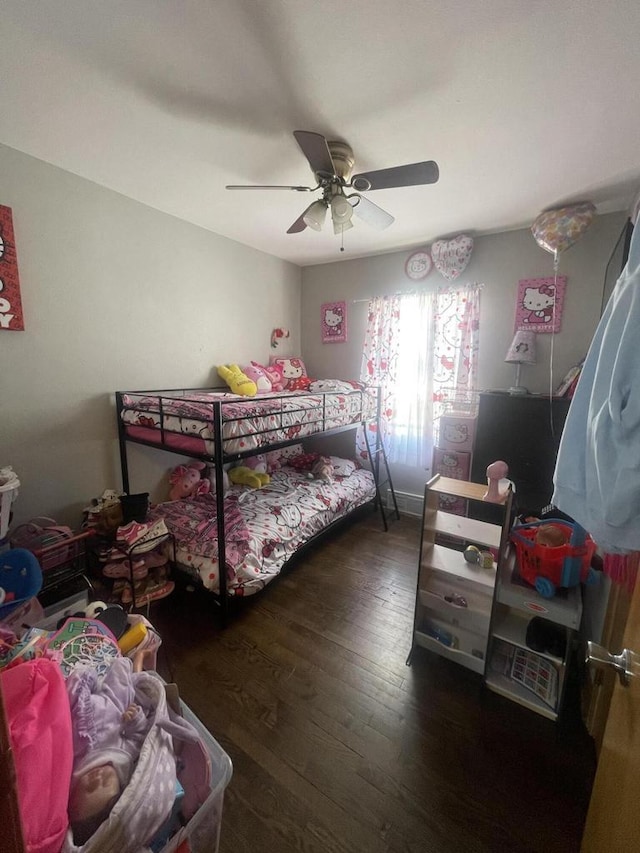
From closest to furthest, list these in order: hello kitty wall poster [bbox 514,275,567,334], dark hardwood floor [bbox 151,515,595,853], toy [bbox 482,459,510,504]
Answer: dark hardwood floor [bbox 151,515,595,853]
toy [bbox 482,459,510,504]
hello kitty wall poster [bbox 514,275,567,334]

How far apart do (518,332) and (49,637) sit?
10.6ft

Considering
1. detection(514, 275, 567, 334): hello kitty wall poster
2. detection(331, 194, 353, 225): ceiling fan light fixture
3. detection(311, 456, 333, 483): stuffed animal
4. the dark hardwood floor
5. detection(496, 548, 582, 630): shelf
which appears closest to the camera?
the dark hardwood floor

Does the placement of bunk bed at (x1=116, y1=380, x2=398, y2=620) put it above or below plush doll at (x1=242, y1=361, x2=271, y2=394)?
below

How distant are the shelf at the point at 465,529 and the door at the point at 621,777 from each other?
771 millimetres

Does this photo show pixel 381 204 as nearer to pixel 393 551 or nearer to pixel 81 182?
pixel 81 182

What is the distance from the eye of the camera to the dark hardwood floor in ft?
3.51

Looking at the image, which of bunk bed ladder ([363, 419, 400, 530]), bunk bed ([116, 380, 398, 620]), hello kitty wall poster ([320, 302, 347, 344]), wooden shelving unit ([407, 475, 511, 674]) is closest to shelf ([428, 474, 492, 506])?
wooden shelving unit ([407, 475, 511, 674])

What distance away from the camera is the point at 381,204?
2.32m

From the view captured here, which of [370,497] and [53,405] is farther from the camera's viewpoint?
[370,497]

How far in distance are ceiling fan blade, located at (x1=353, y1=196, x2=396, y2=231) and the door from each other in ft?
6.70

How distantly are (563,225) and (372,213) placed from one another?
1370mm

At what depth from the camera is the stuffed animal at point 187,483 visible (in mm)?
2625

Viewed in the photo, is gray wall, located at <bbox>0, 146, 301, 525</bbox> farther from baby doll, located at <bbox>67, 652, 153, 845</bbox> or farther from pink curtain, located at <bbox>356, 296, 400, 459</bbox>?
baby doll, located at <bbox>67, 652, 153, 845</bbox>

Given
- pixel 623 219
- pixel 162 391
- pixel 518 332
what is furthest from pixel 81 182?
pixel 623 219
